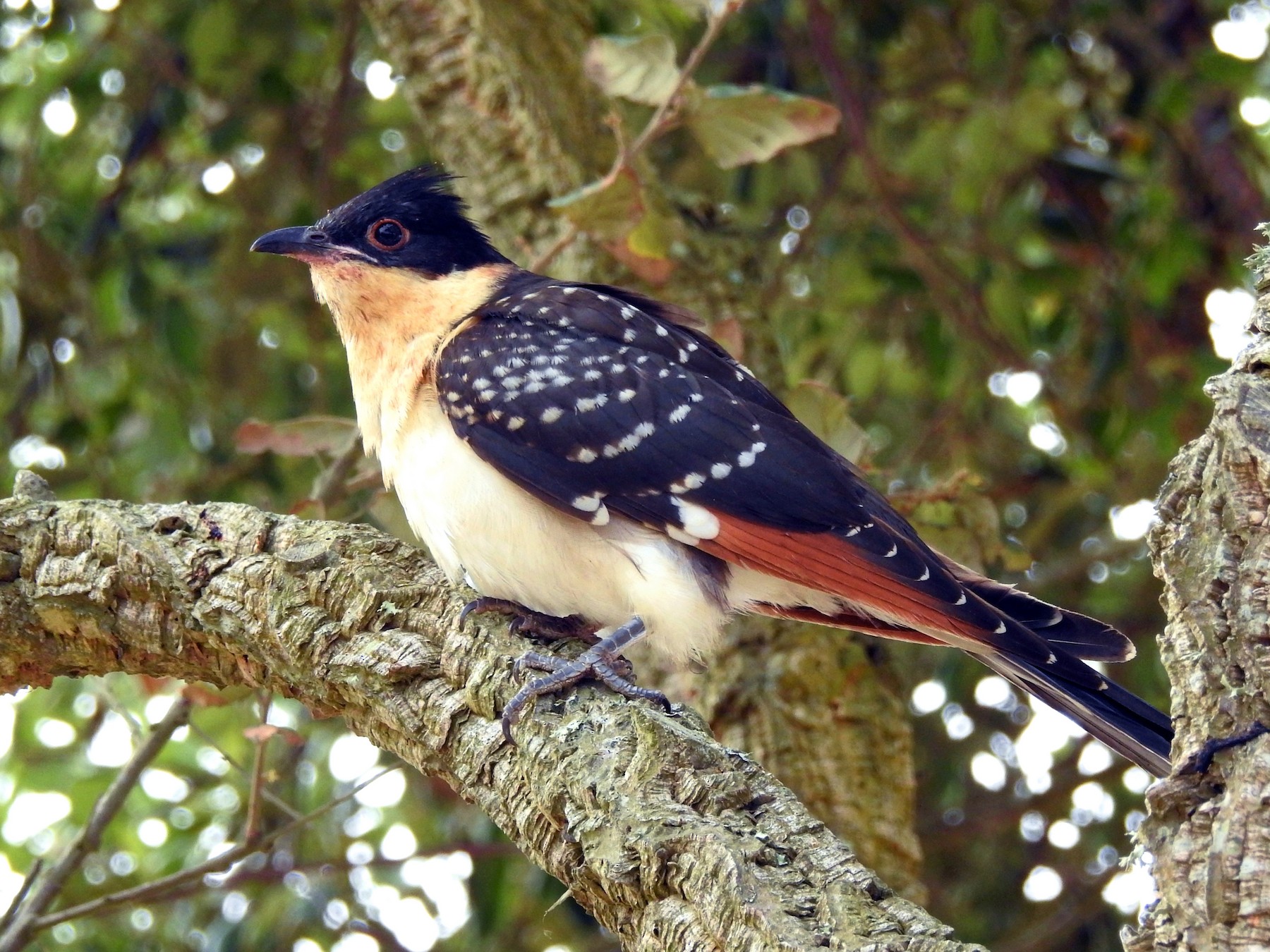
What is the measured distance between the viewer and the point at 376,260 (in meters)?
4.03

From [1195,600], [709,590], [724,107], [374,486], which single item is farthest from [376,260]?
[1195,600]

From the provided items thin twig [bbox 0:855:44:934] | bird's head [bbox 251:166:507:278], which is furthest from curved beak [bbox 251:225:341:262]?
thin twig [bbox 0:855:44:934]

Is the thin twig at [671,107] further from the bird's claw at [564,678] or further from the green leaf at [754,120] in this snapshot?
the bird's claw at [564,678]

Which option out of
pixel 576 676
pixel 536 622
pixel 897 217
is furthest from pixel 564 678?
pixel 897 217

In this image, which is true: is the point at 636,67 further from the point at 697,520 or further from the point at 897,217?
the point at 897,217

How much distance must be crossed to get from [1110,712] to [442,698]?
1386 mm

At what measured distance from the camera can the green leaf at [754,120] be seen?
3.58 metres

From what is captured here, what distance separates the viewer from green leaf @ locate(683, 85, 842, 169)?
3582 mm

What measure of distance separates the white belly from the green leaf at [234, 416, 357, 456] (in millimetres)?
547

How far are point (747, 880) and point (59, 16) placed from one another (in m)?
4.46

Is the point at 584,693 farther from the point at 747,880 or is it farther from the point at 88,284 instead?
the point at 88,284

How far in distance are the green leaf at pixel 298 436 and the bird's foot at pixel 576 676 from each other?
50.9 inches

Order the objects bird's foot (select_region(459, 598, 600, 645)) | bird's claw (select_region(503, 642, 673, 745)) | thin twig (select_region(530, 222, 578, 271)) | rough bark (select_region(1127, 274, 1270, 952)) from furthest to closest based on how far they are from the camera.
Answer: thin twig (select_region(530, 222, 578, 271)) < bird's foot (select_region(459, 598, 600, 645)) < bird's claw (select_region(503, 642, 673, 745)) < rough bark (select_region(1127, 274, 1270, 952))

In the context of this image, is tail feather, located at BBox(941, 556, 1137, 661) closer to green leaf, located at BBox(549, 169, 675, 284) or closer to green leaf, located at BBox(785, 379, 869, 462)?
green leaf, located at BBox(785, 379, 869, 462)
